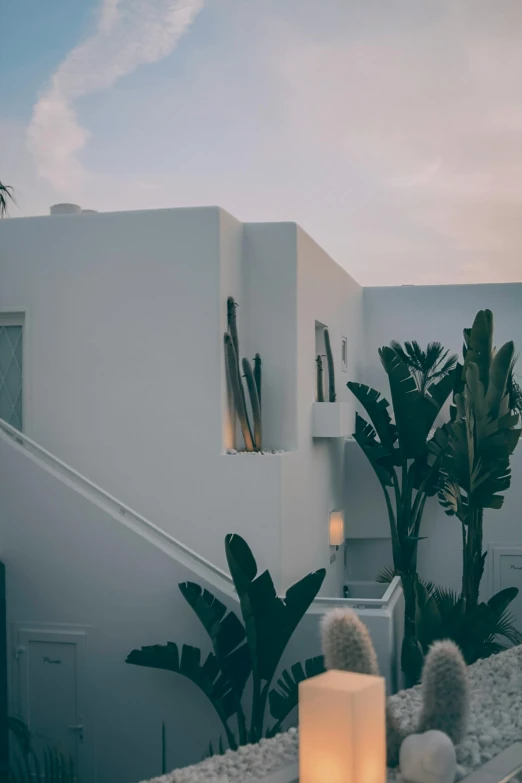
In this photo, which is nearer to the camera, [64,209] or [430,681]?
[430,681]

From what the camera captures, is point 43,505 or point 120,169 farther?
point 120,169

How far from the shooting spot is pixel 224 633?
9.26 metres

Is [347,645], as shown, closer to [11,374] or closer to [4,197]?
[11,374]

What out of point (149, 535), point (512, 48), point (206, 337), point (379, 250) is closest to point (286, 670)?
point (149, 535)

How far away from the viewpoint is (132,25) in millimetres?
14289

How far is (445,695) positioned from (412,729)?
473mm

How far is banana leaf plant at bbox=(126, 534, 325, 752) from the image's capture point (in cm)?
890

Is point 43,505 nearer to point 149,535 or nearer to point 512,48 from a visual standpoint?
point 149,535

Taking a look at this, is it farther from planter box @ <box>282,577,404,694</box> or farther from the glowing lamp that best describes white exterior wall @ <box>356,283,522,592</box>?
the glowing lamp

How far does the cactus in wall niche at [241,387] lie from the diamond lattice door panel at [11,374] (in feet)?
9.46

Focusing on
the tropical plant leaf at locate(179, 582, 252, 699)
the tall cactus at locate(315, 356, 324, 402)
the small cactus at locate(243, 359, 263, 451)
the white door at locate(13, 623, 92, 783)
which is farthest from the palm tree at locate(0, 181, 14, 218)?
the tropical plant leaf at locate(179, 582, 252, 699)

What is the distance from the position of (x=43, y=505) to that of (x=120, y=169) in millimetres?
9063

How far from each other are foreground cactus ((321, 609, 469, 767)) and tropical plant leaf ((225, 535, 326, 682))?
10.1ft

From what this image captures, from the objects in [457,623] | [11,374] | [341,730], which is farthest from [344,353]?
Result: [341,730]
